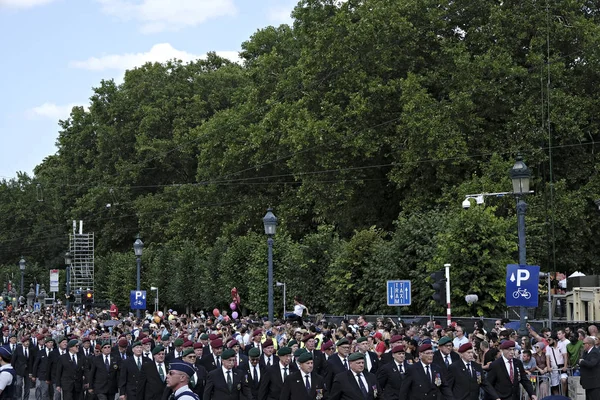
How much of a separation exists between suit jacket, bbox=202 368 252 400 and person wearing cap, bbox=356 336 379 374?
2.10 meters

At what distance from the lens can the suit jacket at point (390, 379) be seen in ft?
51.9

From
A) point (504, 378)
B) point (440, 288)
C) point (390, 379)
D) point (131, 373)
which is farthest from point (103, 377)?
point (440, 288)

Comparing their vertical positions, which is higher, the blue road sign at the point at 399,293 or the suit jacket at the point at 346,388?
the blue road sign at the point at 399,293

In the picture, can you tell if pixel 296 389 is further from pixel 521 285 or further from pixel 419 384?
pixel 521 285

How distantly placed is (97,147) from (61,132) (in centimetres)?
1250

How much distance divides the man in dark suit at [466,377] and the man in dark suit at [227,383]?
301 centimetres

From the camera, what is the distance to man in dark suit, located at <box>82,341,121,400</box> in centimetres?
2183

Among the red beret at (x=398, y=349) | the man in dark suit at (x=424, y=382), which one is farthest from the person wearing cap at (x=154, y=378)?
the man in dark suit at (x=424, y=382)

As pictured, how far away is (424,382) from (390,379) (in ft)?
3.79

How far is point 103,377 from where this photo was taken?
21891 mm

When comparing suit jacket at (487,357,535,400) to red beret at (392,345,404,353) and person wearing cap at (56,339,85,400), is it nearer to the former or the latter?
A: red beret at (392,345,404,353)

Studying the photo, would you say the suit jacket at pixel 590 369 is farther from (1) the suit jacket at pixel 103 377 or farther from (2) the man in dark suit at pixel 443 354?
(1) the suit jacket at pixel 103 377

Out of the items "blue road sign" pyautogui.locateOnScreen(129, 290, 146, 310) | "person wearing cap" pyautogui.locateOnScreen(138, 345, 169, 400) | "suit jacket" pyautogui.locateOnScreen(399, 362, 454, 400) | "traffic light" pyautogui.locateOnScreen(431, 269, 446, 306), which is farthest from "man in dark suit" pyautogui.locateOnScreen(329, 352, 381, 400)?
"blue road sign" pyautogui.locateOnScreen(129, 290, 146, 310)

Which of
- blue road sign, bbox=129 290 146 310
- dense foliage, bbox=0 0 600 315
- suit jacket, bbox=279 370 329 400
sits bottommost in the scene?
suit jacket, bbox=279 370 329 400
